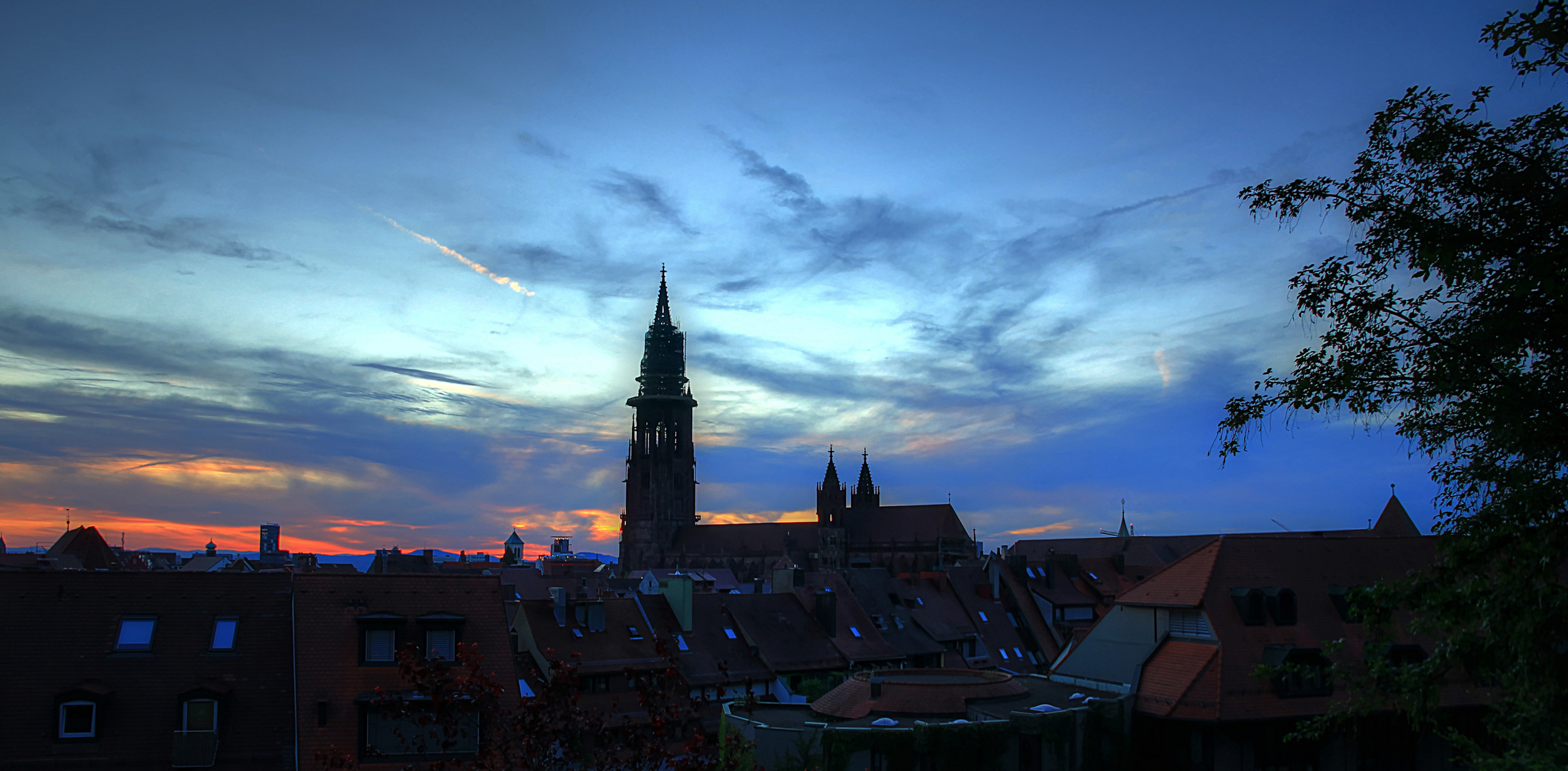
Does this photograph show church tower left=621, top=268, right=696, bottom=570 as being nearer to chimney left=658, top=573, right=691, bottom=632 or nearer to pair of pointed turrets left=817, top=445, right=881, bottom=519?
pair of pointed turrets left=817, top=445, right=881, bottom=519

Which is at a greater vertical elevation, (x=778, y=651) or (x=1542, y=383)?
(x=1542, y=383)

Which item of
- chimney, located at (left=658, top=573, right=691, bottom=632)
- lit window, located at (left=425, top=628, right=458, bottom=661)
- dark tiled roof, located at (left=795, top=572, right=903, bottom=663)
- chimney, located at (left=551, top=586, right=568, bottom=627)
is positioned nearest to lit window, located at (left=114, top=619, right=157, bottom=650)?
lit window, located at (left=425, top=628, right=458, bottom=661)

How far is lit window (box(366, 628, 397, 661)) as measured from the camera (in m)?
33.2

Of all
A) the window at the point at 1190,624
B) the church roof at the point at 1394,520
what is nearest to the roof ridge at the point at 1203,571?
the window at the point at 1190,624

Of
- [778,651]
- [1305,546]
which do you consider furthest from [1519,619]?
[778,651]

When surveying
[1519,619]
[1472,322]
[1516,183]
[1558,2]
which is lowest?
[1519,619]

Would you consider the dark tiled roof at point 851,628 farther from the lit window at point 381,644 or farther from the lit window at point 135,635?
the lit window at point 135,635

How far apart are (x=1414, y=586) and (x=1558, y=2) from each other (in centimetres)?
699

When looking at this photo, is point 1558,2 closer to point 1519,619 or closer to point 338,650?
point 1519,619

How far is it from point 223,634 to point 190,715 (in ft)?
9.68

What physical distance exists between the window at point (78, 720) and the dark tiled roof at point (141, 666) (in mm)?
187

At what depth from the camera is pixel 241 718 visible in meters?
30.2

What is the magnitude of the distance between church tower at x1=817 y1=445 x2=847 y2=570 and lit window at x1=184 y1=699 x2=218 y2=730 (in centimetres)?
13624

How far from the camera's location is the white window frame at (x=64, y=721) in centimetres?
2853
